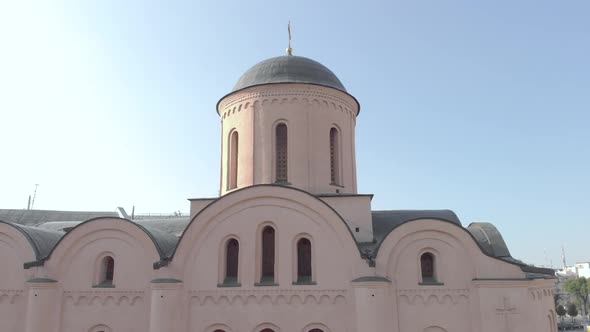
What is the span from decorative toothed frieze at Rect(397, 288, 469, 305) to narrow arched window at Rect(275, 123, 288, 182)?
6.09 meters

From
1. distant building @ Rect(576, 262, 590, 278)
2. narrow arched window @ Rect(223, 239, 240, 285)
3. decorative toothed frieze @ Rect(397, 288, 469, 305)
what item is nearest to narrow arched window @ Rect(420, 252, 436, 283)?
decorative toothed frieze @ Rect(397, 288, 469, 305)

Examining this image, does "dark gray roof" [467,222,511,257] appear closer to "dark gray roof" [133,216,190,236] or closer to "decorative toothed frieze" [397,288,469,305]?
"decorative toothed frieze" [397,288,469,305]

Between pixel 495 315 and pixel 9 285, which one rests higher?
pixel 9 285

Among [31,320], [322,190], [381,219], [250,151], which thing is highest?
[250,151]

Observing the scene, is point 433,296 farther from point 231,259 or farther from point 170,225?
point 170,225

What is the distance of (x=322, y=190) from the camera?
15.7 meters

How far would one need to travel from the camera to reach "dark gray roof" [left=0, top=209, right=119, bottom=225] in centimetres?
3853

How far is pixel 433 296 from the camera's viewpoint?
12617 mm

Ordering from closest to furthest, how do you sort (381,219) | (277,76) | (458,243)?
(458,243), (381,219), (277,76)

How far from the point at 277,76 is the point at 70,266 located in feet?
34.0

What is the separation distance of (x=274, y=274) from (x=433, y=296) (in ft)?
16.5

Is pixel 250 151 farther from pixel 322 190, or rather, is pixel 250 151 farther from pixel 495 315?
pixel 495 315

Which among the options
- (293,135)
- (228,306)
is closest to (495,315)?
(228,306)

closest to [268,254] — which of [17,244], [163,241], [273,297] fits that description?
[273,297]
